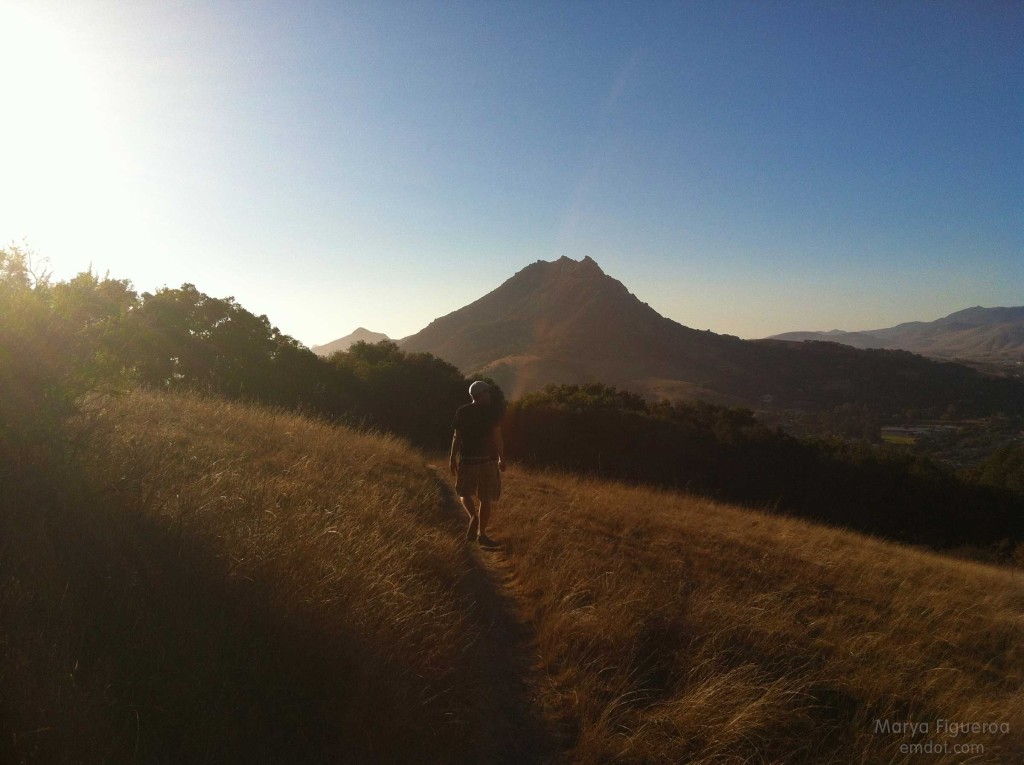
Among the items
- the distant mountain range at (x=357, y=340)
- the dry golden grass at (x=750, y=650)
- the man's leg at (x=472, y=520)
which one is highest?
the distant mountain range at (x=357, y=340)

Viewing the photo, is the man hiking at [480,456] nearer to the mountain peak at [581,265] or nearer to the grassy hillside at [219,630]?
the grassy hillside at [219,630]

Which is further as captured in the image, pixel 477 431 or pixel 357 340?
pixel 357 340

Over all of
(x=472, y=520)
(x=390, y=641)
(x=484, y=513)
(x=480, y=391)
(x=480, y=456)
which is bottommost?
(x=472, y=520)

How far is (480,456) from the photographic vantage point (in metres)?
7.00

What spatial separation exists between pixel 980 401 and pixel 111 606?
6484cm

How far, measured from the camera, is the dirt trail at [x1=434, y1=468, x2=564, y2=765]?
10.3 ft

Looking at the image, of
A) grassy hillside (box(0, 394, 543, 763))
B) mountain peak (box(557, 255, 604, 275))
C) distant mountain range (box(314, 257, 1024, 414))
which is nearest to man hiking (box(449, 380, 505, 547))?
→ grassy hillside (box(0, 394, 543, 763))

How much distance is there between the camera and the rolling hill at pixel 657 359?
50812mm

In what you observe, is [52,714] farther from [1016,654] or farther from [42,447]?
[1016,654]

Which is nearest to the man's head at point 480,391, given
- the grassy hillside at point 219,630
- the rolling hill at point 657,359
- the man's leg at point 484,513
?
the man's leg at point 484,513

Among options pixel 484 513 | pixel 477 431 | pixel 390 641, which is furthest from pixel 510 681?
pixel 477 431

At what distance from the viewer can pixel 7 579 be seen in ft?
8.34

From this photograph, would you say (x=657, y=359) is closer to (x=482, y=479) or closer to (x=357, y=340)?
(x=357, y=340)

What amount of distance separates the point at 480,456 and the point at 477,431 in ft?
0.99
